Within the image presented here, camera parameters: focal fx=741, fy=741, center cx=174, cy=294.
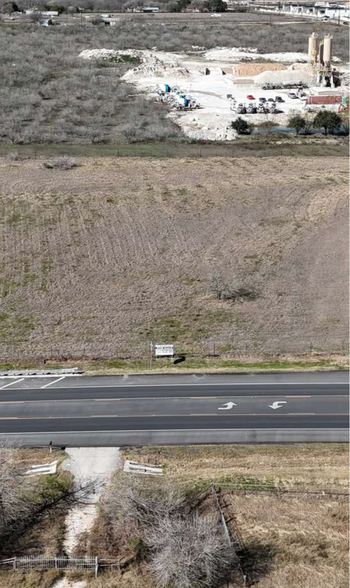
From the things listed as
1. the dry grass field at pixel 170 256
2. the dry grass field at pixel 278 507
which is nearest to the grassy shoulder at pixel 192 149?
the dry grass field at pixel 170 256

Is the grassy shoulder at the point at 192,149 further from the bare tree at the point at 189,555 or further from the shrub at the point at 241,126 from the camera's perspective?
the bare tree at the point at 189,555

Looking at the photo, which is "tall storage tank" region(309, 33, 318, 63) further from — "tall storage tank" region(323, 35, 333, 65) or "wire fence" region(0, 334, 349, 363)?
"wire fence" region(0, 334, 349, 363)

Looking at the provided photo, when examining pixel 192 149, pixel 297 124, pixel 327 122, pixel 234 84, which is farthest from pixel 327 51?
pixel 192 149

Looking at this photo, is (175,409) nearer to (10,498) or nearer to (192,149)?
(10,498)

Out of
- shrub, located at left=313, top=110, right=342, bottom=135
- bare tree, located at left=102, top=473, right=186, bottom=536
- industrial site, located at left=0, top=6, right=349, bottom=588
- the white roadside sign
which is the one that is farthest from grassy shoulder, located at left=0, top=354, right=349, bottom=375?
shrub, located at left=313, top=110, right=342, bottom=135

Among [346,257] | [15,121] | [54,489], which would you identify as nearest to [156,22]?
[15,121]

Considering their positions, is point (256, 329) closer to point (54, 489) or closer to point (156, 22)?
point (54, 489)
